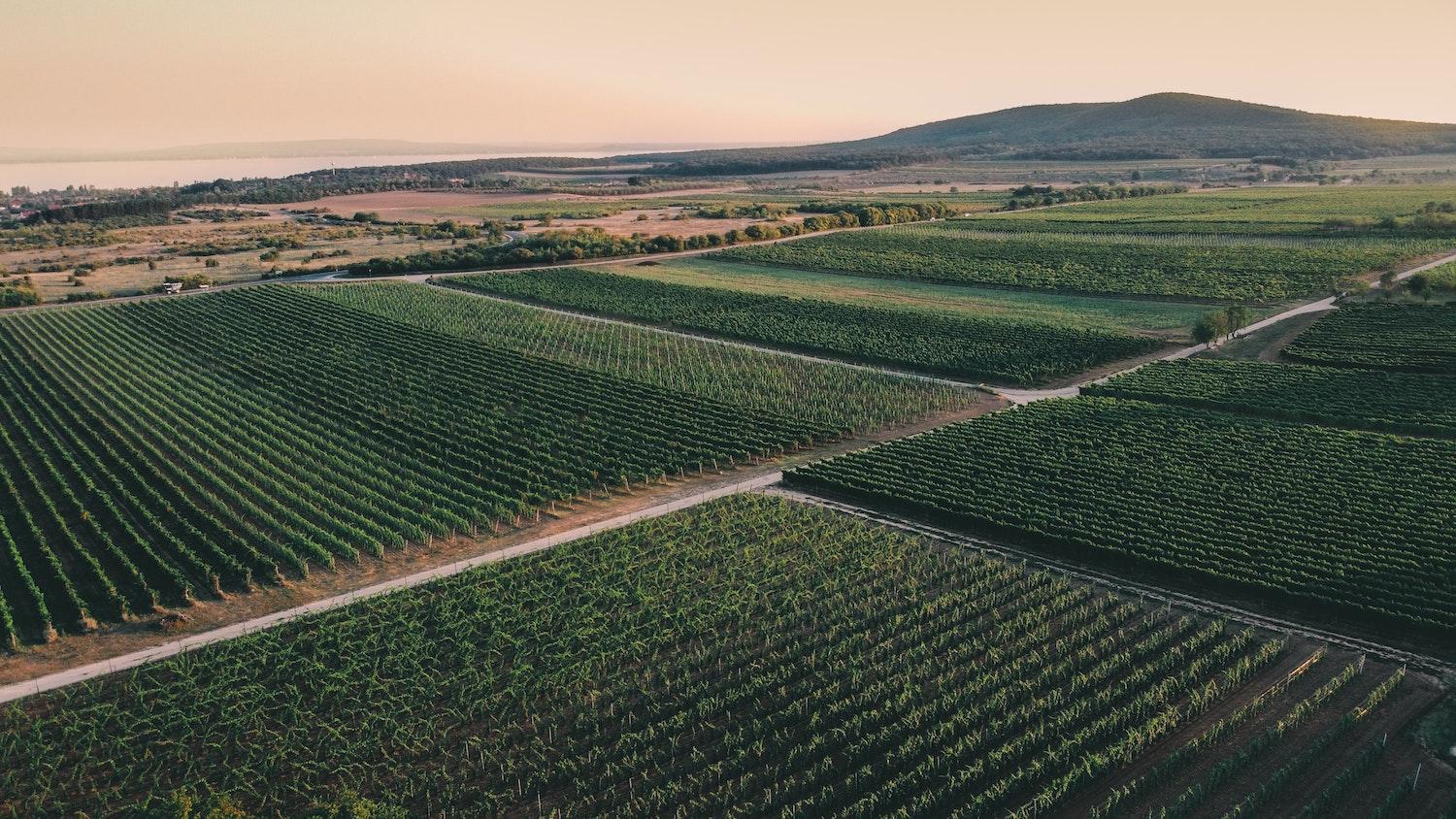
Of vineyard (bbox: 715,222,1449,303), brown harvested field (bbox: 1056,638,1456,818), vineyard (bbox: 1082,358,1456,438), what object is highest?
vineyard (bbox: 715,222,1449,303)

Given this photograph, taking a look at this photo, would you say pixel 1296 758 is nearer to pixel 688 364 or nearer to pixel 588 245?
pixel 688 364

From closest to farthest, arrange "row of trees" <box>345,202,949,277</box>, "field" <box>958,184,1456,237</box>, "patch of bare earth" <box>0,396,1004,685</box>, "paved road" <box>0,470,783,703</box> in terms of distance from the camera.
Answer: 1. "paved road" <box>0,470,783,703</box>
2. "patch of bare earth" <box>0,396,1004,685</box>
3. "row of trees" <box>345,202,949,277</box>
4. "field" <box>958,184,1456,237</box>

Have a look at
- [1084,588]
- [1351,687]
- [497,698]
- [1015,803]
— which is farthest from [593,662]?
[1351,687]

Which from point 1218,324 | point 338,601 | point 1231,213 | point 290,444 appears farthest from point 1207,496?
point 1231,213

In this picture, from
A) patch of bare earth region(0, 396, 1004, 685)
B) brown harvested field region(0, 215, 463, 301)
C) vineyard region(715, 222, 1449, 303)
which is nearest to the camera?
patch of bare earth region(0, 396, 1004, 685)

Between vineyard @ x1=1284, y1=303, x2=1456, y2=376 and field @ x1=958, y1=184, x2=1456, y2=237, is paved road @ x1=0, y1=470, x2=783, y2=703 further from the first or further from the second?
field @ x1=958, y1=184, x2=1456, y2=237

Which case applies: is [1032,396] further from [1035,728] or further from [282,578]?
[282,578]

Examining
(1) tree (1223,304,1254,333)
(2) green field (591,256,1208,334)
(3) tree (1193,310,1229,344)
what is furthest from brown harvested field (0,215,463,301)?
(1) tree (1223,304,1254,333)
